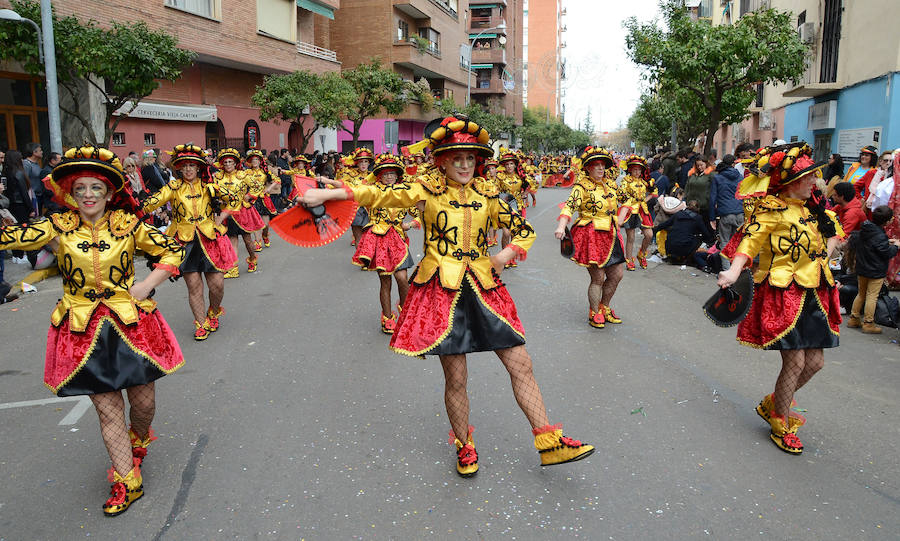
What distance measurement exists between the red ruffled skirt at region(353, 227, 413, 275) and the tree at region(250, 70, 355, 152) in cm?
1872

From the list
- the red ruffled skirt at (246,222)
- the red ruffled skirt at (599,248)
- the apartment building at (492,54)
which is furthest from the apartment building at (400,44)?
the red ruffled skirt at (599,248)

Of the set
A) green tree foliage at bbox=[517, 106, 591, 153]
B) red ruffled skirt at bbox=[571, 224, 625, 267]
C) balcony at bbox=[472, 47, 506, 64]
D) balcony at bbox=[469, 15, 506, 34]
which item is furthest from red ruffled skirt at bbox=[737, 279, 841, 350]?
balcony at bbox=[469, 15, 506, 34]

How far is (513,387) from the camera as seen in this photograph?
12.9 feet

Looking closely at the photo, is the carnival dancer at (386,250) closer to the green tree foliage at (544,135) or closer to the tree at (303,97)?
the tree at (303,97)

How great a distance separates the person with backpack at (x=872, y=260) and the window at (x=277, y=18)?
2388cm

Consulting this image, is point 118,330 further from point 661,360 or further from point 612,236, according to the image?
point 612,236

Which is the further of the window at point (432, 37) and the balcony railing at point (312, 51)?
the window at point (432, 37)

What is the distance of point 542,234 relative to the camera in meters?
16.6

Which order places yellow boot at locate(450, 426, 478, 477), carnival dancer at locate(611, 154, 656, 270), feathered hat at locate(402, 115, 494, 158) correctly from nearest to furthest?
feathered hat at locate(402, 115, 494, 158)
yellow boot at locate(450, 426, 478, 477)
carnival dancer at locate(611, 154, 656, 270)

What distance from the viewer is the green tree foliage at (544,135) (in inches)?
3002

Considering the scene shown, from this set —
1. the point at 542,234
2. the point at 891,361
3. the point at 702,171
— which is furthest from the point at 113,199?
the point at 542,234

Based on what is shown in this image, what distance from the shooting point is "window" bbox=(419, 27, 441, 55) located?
139ft

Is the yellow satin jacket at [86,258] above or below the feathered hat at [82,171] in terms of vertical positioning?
below

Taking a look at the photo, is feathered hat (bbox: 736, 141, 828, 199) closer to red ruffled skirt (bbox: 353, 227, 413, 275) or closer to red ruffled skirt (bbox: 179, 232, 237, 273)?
red ruffled skirt (bbox: 353, 227, 413, 275)
